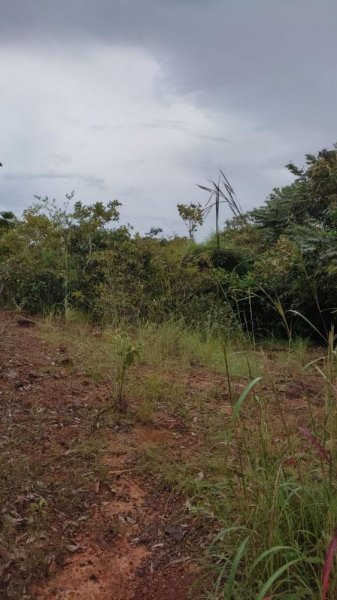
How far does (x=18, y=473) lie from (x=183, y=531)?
75 centimetres

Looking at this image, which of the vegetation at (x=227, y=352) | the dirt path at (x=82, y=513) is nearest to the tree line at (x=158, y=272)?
the vegetation at (x=227, y=352)

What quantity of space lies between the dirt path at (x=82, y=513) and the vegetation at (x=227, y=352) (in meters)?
0.09

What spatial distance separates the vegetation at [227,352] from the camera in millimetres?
1678

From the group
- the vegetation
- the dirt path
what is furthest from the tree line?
the dirt path

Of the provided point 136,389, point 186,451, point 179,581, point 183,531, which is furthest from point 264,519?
point 136,389

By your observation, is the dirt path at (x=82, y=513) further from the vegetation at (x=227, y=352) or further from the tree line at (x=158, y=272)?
the tree line at (x=158, y=272)

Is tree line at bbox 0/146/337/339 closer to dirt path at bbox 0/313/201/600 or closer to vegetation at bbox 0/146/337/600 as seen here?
vegetation at bbox 0/146/337/600

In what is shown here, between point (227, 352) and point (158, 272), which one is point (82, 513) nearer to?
point (227, 352)

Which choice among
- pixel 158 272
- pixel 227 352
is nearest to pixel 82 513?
pixel 227 352

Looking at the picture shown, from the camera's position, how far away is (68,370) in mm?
3906

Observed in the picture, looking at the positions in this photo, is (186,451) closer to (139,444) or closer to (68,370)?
(139,444)

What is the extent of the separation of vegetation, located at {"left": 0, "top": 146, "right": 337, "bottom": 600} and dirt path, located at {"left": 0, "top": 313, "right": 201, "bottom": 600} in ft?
0.29

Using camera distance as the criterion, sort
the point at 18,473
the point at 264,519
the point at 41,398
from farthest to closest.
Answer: the point at 41,398 < the point at 18,473 < the point at 264,519

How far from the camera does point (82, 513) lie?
2.27 m
